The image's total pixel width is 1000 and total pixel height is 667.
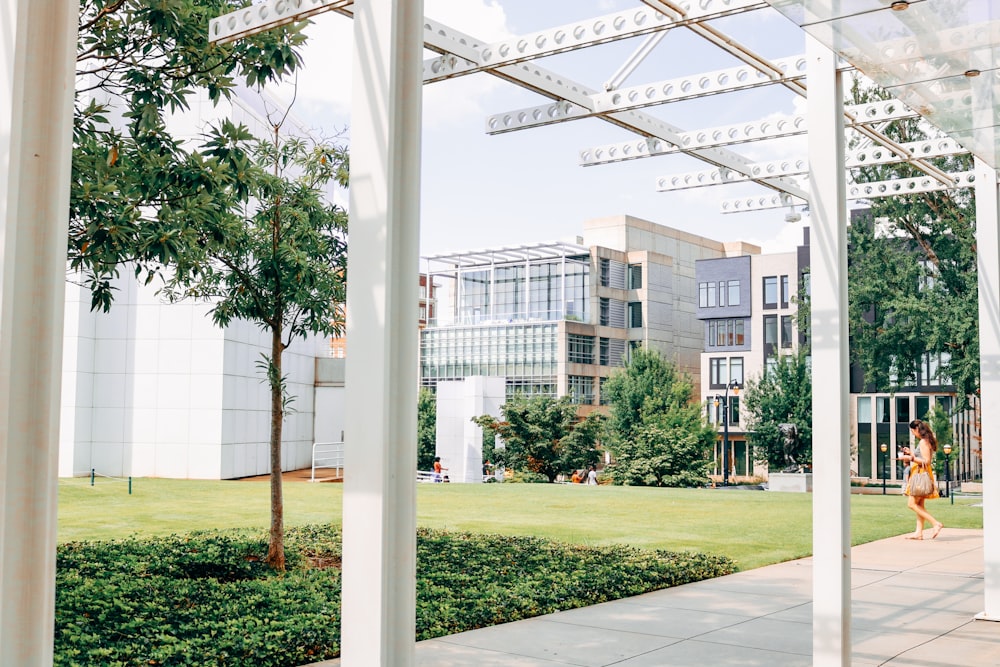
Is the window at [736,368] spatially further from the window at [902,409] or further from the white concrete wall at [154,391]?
the white concrete wall at [154,391]

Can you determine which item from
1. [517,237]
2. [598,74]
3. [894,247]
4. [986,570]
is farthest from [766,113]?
[986,570]

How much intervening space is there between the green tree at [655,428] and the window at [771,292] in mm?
9975

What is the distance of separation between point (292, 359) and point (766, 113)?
296 feet

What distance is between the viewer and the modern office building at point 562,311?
230 feet

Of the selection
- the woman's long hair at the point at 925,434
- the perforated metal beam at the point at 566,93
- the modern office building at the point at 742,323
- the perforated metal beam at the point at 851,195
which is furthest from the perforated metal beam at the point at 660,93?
the modern office building at the point at 742,323

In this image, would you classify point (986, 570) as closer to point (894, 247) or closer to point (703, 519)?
point (703, 519)

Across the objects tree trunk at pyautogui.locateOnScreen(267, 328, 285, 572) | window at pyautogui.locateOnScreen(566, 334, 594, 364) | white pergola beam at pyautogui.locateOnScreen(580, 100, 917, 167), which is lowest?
tree trunk at pyautogui.locateOnScreen(267, 328, 285, 572)

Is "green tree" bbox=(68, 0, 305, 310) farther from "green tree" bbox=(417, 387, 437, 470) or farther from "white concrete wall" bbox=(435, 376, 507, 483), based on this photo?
"green tree" bbox=(417, 387, 437, 470)

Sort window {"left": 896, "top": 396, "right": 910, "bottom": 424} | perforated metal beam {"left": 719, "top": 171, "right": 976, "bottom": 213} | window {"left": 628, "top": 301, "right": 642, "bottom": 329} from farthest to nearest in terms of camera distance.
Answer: window {"left": 628, "top": 301, "right": 642, "bottom": 329} → window {"left": 896, "top": 396, "right": 910, "bottom": 424} → perforated metal beam {"left": 719, "top": 171, "right": 976, "bottom": 213}

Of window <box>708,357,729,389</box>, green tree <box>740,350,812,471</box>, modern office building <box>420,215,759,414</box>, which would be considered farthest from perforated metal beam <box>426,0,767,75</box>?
modern office building <box>420,215,759,414</box>

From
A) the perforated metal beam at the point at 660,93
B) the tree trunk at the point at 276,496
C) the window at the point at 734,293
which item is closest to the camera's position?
the perforated metal beam at the point at 660,93

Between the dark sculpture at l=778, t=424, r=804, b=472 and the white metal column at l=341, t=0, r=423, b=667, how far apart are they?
43.7 meters

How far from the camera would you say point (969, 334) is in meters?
24.0

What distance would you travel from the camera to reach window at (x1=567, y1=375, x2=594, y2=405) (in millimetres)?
69488
